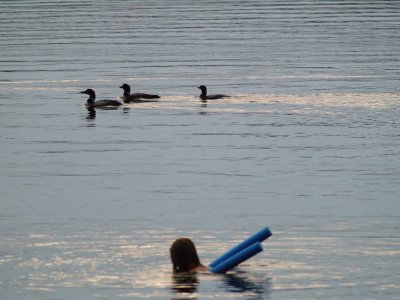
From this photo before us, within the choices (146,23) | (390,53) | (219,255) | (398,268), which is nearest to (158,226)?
(219,255)

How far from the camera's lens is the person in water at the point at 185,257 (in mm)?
23438

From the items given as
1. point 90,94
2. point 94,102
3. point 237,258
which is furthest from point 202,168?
point 90,94

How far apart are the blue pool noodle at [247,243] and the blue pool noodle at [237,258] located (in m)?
0.16

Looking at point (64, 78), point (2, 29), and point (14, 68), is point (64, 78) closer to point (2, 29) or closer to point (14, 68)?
point (14, 68)

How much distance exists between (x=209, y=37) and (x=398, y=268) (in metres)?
54.2

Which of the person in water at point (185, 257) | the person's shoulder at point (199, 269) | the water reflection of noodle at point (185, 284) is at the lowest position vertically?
the water reflection of noodle at point (185, 284)

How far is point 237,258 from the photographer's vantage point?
2325 cm

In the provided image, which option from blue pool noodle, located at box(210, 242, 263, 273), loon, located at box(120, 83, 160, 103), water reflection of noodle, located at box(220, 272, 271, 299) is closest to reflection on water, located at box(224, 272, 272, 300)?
water reflection of noodle, located at box(220, 272, 271, 299)

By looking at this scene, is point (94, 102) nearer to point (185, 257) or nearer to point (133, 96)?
point (133, 96)

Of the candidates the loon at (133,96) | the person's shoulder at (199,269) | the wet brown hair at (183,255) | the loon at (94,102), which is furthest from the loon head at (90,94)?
the person's shoulder at (199,269)

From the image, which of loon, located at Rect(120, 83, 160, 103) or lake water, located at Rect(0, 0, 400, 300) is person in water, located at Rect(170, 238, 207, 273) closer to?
lake water, located at Rect(0, 0, 400, 300)

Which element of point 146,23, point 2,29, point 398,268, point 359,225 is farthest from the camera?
point 146,23

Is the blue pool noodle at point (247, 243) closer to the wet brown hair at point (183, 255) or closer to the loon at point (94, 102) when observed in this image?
the wet brown hair at point (183, 255)

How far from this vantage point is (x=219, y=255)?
25188 millimetres
